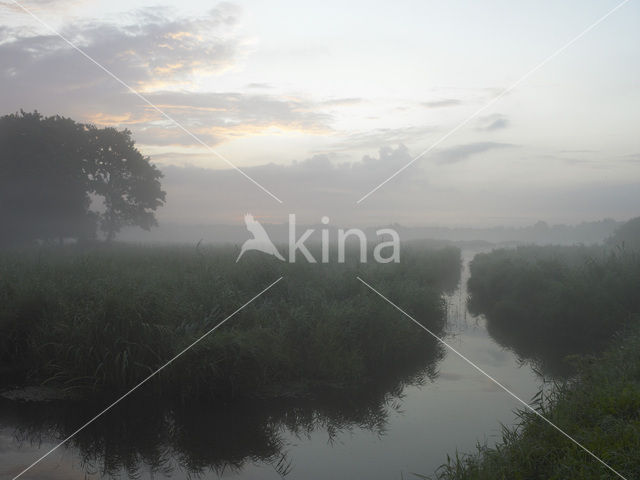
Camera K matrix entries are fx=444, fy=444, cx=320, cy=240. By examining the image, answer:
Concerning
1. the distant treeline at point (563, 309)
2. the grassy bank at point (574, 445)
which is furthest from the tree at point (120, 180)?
the grassy bank at point (574, 445)

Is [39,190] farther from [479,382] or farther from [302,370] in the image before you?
[479,382]

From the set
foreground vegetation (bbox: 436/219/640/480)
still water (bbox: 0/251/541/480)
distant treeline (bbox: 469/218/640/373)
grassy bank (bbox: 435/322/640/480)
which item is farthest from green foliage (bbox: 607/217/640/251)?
grassy bank (bbox: 435/322/640/480)

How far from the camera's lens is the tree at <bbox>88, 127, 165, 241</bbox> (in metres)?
27.6

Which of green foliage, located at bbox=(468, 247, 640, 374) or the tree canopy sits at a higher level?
the tree canopy

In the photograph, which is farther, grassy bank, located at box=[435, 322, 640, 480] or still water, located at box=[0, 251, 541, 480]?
still water, located at box=[0, 251, 541, 480]

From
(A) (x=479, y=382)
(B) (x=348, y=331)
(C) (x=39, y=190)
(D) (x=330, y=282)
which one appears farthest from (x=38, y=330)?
(C) (x=39, y=190)

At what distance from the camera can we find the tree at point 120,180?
2764 cm

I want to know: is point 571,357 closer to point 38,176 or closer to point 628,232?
point 38,176

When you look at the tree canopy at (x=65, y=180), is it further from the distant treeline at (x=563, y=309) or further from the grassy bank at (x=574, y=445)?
the grassy bank at (x=574, y=445)

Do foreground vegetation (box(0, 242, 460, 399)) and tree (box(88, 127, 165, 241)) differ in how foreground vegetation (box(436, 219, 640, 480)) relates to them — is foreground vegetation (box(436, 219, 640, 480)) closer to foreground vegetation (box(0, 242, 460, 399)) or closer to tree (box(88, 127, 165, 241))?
foreground vegetation (box(0, 242, 460, 399))

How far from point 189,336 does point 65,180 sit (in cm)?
2171

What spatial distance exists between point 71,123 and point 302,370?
81.9 feet

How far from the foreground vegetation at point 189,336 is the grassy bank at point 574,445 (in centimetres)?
341

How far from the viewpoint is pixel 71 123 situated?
1038 inches
